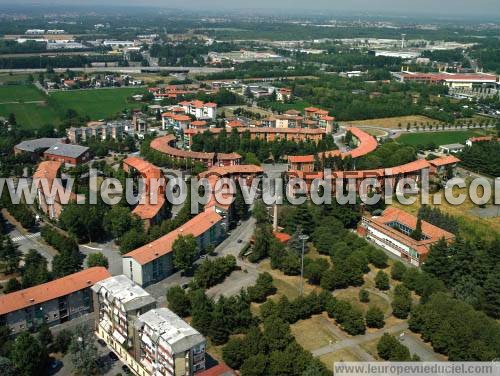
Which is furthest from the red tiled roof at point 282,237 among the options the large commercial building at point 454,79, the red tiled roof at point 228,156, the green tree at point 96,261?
the large commercial building at point 454,79

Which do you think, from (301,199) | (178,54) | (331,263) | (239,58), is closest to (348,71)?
(239,58)

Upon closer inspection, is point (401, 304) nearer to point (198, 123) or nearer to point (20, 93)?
point (198, 123)

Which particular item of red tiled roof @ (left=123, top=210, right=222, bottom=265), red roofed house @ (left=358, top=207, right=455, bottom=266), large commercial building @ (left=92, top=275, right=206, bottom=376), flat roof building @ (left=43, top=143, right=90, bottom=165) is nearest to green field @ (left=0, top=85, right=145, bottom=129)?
flat roof building @ (left=43, top=143, right=90, bottom=165)

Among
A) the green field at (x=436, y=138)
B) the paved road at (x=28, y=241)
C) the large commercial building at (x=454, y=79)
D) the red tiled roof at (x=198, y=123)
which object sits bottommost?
the paved road at (x=28, y=241)

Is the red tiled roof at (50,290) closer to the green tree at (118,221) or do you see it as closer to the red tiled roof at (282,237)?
the green tree at (118,221)

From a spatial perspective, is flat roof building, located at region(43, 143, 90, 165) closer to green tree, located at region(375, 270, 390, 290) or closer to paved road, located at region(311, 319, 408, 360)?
green tree, located at region(375, 270, 390, 290)

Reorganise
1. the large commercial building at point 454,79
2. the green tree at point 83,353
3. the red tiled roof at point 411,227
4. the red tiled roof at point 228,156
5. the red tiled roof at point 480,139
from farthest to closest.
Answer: the large commercial building at point 454,79, the red tiled roof at point 480,139, the red tiled roof at point 228,156, the red tiled roof at point 411,227, the green tree at point 83,353

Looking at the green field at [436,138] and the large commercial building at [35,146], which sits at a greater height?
the large commercial building at [35,146]
